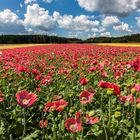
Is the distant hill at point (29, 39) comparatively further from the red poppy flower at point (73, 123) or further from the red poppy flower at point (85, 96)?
the red poppy flower at point (73, 123)

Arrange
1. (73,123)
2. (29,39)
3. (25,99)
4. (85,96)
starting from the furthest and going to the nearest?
(29,39)
(85,96)
(25,99)
(73,123)

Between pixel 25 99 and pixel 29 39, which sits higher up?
pixel 25 99

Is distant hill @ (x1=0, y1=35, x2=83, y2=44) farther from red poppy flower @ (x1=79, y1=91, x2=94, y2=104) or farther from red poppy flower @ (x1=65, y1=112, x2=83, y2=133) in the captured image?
red poppy flower @ (x1=65, y1=112, x2=83, y2=133)

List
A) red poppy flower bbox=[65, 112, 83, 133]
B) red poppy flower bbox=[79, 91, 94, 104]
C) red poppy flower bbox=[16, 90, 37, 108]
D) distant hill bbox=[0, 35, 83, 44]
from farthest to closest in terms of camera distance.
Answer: distant hill bbox=[0, 35, 83, 44] → red poppy flower bbox=[79, 91, 94, 104] → red poppy flower bbox=[16, 90, 37, 108] → red poppy flower bbox=[65, 112, 83, 133]

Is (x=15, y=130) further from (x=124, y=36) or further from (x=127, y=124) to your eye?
(x=124, y=36)

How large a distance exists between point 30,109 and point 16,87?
169 centimetres

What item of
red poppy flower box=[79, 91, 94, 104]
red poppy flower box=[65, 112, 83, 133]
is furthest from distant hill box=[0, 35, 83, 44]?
red poppy flower box=[65, 112, 83, 133]

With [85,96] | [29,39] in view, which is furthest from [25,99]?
[29,39]

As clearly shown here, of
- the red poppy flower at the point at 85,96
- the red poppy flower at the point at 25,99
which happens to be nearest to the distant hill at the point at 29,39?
the red poppy flower at the point at 85,96

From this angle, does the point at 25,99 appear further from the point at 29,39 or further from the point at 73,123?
the point at 29,39

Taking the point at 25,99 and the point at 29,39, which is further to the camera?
the point at 29,39

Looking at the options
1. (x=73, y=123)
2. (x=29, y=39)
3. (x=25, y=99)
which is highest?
(x=25, y=99)

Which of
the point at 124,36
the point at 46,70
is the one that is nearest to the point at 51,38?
the point at 124,36

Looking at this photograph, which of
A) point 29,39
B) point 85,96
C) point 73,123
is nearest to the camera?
point 73,123
